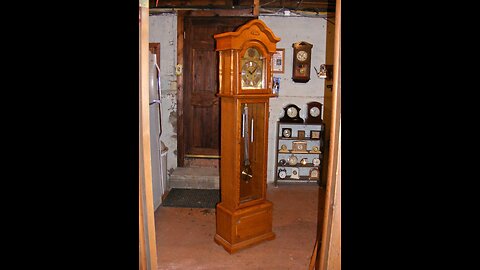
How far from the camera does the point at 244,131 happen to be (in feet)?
10.2

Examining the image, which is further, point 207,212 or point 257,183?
point 207,212

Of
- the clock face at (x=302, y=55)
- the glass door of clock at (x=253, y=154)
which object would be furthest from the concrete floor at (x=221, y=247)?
the clock face at (x=302, y=55)

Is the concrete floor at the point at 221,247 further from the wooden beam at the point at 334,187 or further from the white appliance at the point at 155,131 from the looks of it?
the wooden beam at the point at 334,187

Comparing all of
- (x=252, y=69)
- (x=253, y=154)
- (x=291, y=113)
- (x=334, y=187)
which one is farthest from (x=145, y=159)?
(x=291, y=113)

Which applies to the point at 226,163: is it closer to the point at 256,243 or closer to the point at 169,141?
the point at 256,243

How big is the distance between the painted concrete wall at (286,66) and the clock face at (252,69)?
1929 mm

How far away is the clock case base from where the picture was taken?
9.95 feet

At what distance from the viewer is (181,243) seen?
3.22 meters

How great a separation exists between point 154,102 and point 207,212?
1.37m

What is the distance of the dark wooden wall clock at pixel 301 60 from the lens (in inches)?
191

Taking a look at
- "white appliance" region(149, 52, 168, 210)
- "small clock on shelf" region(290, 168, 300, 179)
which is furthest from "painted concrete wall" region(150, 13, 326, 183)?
"white appliance" region(149, 52, 168, 210)

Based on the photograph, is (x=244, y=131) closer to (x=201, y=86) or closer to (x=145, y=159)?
(x=145, y=159)

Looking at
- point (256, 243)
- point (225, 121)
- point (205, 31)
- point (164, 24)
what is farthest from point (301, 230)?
point (164, 24)

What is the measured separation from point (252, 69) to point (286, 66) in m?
2.03
